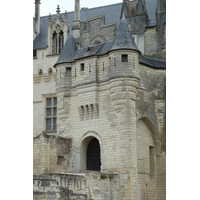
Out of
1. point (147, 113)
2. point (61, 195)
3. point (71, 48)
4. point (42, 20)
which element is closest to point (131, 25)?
point (71, 48)

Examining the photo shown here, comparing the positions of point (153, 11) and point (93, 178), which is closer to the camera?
point (93, 178)

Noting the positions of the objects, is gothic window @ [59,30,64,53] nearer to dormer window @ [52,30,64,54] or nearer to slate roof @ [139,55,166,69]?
dormer window @ [52,30,64,54]

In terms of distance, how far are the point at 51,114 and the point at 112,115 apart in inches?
282

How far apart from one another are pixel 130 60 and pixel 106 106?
2410 mm

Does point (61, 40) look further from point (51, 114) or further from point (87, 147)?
point (87, 147)

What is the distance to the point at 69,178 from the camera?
65.2 ft

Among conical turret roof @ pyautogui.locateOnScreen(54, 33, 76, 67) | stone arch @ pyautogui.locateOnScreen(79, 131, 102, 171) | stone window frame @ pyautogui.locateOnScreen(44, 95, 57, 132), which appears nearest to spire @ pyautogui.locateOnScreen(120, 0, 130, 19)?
conical turret roof @ pyautogui.locateOnScreen(54, 33, 76, 67)

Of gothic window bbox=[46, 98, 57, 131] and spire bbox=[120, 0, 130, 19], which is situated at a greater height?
spire bbox=[120, 0, 130, 19]

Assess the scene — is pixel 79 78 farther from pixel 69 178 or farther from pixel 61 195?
pixel 61 195

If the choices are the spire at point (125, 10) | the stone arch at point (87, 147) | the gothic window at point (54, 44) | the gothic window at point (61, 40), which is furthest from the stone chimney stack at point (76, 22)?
the stone arch at point (87, 147)

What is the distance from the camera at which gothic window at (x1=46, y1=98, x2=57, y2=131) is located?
28577 mm

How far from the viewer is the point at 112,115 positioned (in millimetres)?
22672

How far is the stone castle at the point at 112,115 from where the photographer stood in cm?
2155

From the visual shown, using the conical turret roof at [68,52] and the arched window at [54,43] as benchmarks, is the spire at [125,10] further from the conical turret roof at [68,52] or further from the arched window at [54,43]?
the arched window at [54,43]
